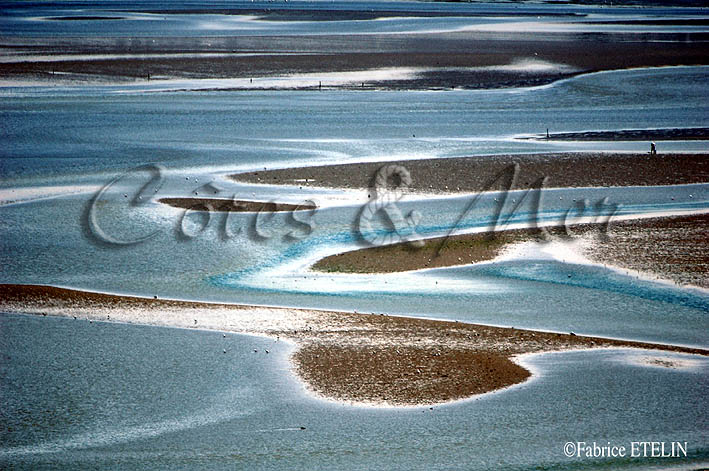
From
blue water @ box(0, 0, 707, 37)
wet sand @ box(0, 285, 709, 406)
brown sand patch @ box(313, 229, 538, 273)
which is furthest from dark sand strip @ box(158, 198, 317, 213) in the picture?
blue water @ box(0, 0, 707, 37)

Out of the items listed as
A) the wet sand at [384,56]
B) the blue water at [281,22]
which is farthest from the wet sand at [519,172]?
the blue water at [281,22]

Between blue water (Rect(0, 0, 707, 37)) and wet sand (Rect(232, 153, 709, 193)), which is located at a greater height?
blue water (Rect(0, 0, 707, 37))

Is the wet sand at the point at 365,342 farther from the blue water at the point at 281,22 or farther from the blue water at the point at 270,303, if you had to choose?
the blue water at the point at 281,22

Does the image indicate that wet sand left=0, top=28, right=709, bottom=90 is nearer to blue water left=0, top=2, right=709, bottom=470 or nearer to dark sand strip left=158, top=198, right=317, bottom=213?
blue water left=0, top=2, right=709, bottom=470

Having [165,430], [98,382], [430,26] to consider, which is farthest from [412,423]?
[430,26]

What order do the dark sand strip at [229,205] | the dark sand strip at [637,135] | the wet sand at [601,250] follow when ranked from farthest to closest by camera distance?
the dark sand strip at [637,135] < the dark sand strip at [229,205] < the wet sand at [601,250]

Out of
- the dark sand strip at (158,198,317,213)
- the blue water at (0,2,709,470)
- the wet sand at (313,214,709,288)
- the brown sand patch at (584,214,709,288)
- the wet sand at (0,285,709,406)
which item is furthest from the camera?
the dark sand strip at (158,198,317,213)

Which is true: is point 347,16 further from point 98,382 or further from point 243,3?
point 98,382
